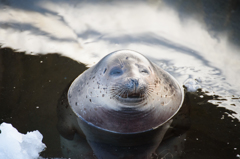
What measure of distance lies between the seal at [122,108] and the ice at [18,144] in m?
0.36

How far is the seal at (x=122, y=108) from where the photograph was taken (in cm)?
381

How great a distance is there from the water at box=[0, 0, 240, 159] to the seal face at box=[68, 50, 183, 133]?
463 millimetres

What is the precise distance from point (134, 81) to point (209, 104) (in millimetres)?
1464

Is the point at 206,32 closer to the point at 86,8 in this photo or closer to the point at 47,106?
the point at 86,8

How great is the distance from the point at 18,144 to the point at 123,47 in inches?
109

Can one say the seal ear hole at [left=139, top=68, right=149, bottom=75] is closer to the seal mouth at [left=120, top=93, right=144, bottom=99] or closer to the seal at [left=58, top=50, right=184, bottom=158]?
the seal at [left=58, top=50, right=184, bottom=158]

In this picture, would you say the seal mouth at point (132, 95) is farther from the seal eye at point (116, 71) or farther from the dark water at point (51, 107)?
the dark water at point (51, 107)

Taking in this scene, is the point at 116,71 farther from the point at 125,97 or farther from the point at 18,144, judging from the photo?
the point at 18,144

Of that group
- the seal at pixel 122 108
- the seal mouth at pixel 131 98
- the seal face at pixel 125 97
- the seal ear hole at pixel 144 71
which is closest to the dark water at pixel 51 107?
the seal at pixel 122 108

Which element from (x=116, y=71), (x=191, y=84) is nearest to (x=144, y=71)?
(x=116, y=71)

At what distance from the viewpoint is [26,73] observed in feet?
16.5

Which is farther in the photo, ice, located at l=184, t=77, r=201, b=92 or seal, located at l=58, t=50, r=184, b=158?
ice, located at l=184, t=77, r=201, b=92

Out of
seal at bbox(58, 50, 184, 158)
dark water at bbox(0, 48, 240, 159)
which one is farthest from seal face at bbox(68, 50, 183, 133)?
dark water at bbox(0, 48, 240, 159)

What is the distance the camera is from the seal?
3.81 metres
